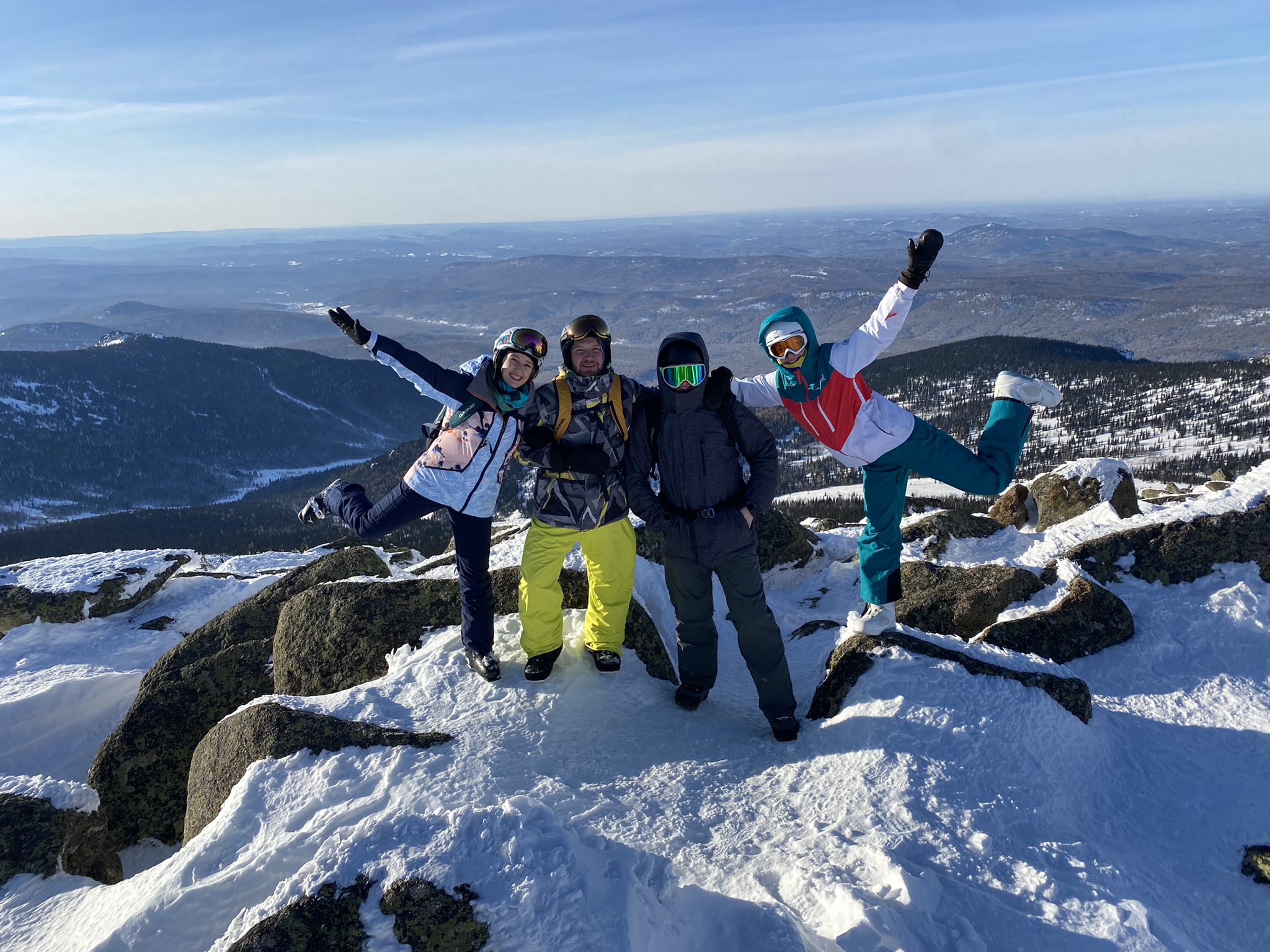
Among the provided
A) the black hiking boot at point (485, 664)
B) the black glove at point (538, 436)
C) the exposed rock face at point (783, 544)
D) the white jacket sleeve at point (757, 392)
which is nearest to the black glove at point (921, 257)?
the white jacket sleeve at point (757, 392)

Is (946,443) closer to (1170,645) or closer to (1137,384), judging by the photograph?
(1170,645)

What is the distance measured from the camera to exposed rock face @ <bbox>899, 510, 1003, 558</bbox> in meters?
16.6

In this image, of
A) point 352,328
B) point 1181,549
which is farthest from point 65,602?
point 1181,549

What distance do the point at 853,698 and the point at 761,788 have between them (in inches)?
51.4

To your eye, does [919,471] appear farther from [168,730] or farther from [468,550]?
[168,730]

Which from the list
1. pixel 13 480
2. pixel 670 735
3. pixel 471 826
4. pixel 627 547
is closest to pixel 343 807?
pixel 471 826

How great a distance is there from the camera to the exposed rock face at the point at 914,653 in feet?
21.0

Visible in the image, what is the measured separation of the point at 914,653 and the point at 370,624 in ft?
19.4

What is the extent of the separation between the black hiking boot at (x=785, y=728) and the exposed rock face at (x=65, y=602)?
16.1 metres

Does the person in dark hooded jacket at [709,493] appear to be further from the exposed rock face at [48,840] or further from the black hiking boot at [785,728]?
the exposed rock face at [48,840]

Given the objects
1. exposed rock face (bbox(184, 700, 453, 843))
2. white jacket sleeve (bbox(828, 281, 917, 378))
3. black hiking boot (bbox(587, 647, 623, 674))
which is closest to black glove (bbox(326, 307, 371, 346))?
exposed rock face (bbox(184, 700, 453, 843))

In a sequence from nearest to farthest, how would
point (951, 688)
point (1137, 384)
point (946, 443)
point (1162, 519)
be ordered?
point (951, 688)
point (946, 443)
point (1162, 519)
point (1137, 384)

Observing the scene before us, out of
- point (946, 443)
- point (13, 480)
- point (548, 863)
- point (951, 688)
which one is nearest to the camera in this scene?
point (548, 863)

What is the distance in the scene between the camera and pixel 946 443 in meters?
7.04
